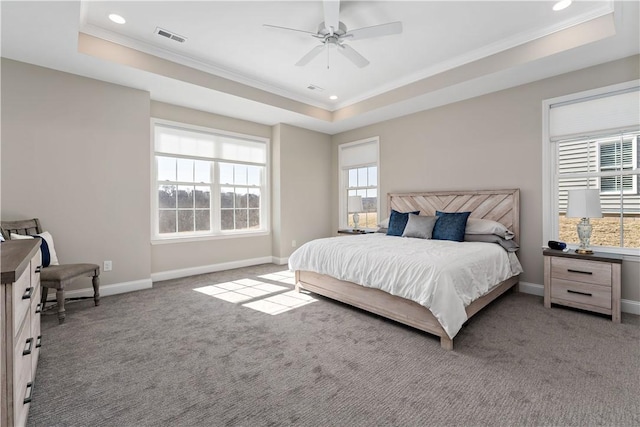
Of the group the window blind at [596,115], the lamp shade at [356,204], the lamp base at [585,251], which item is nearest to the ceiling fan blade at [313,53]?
the lamp shade at [356,204]

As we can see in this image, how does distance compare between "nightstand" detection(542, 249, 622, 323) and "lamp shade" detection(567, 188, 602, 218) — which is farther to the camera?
"lamp shade" detection(567, 188, 602, 218)

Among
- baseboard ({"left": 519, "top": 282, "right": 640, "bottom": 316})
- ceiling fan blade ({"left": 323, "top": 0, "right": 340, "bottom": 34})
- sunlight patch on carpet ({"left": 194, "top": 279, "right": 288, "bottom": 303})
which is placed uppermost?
ceiling fan blade ({"left": 323, "top": 0, "right": 340, "bottom": 34})

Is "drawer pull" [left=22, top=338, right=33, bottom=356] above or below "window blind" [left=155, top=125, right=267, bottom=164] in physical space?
below

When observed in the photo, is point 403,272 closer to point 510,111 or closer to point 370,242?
point 370,242

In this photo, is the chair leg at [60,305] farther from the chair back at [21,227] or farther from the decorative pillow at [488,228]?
the decorative pillow at [488,228]

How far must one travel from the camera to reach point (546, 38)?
3.13m

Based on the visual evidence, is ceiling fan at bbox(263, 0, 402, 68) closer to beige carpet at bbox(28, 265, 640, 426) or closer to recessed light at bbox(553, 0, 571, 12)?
recessed light at bbox(553, 0, 571, 12)

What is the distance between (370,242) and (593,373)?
7.08 ft

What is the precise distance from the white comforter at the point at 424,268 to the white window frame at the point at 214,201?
2.02 meters

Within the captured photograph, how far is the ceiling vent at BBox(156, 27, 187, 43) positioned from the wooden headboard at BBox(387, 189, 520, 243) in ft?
12.8

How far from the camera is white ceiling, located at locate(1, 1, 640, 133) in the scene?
2.75 meters

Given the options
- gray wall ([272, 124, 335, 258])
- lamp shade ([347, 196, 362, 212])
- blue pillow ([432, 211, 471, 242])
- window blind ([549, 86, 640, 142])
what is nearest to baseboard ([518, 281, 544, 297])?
blue pillow ([432, 211, 471, 242])

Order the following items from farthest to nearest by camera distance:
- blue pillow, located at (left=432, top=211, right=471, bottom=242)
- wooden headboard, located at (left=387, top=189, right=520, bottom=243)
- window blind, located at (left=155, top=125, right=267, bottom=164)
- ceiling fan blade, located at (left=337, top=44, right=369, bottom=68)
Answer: window blind, located at (left=155, top=125, right=267, bottom=164), wooden headboard, located at (left=387, top=189, right=520, bottom=243), blue pillow, located at (left=432, top=211, right=471, bottom=242), ceiling fan blade, located at (left=337, top=44, right=369, bottom=68)

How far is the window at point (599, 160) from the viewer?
10.4 ft
